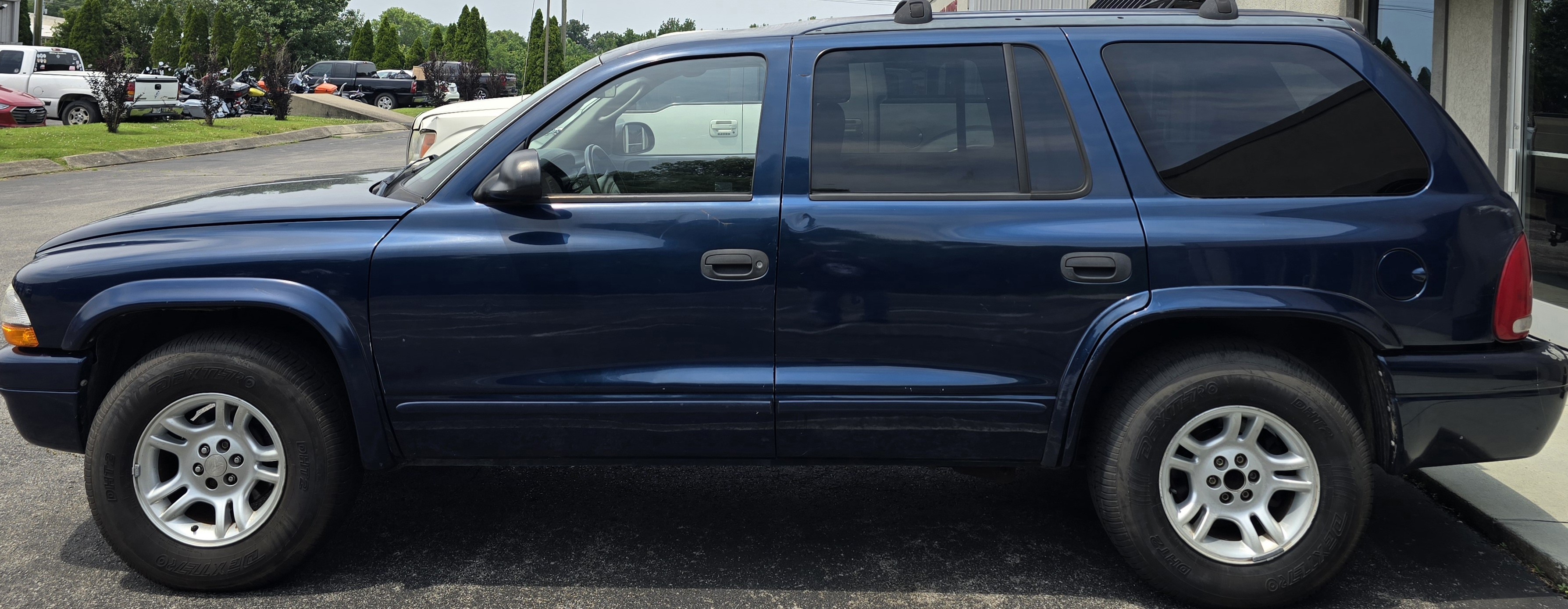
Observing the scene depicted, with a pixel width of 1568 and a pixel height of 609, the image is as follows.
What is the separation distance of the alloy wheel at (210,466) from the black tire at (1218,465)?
2447mm

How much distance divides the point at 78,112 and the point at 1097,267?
27.5 metres

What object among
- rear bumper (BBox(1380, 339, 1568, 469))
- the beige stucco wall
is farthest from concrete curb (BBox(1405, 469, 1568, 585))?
the beige stucco wall

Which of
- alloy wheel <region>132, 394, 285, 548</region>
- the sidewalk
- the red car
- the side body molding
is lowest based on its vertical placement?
the sidewalk

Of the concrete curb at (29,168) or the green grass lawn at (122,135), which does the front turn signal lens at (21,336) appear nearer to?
the concrete curb at (29,168)

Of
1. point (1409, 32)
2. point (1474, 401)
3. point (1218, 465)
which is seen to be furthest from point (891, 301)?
point (1409, 32)

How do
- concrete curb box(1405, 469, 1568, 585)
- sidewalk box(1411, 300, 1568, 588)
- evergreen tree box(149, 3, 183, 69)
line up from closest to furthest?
concrete curb box(1405, 469, 1568, 585), sidewalk box(1411, 300, 1568, 588), evergreen tree box(149, 3, 183, 69)

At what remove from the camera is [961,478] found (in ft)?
16.1

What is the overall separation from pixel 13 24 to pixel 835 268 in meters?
56.6

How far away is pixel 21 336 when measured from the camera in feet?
12.2

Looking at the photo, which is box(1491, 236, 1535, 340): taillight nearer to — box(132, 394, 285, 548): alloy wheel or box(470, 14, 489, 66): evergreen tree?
box(132, 394, 285, 548): alloy wheel

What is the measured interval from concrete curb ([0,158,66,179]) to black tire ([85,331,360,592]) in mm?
15948

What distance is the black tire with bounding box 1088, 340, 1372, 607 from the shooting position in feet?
11.5

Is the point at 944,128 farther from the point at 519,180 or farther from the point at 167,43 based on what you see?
the point at 167,43

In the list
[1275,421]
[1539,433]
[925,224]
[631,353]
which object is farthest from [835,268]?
[1539,433]
